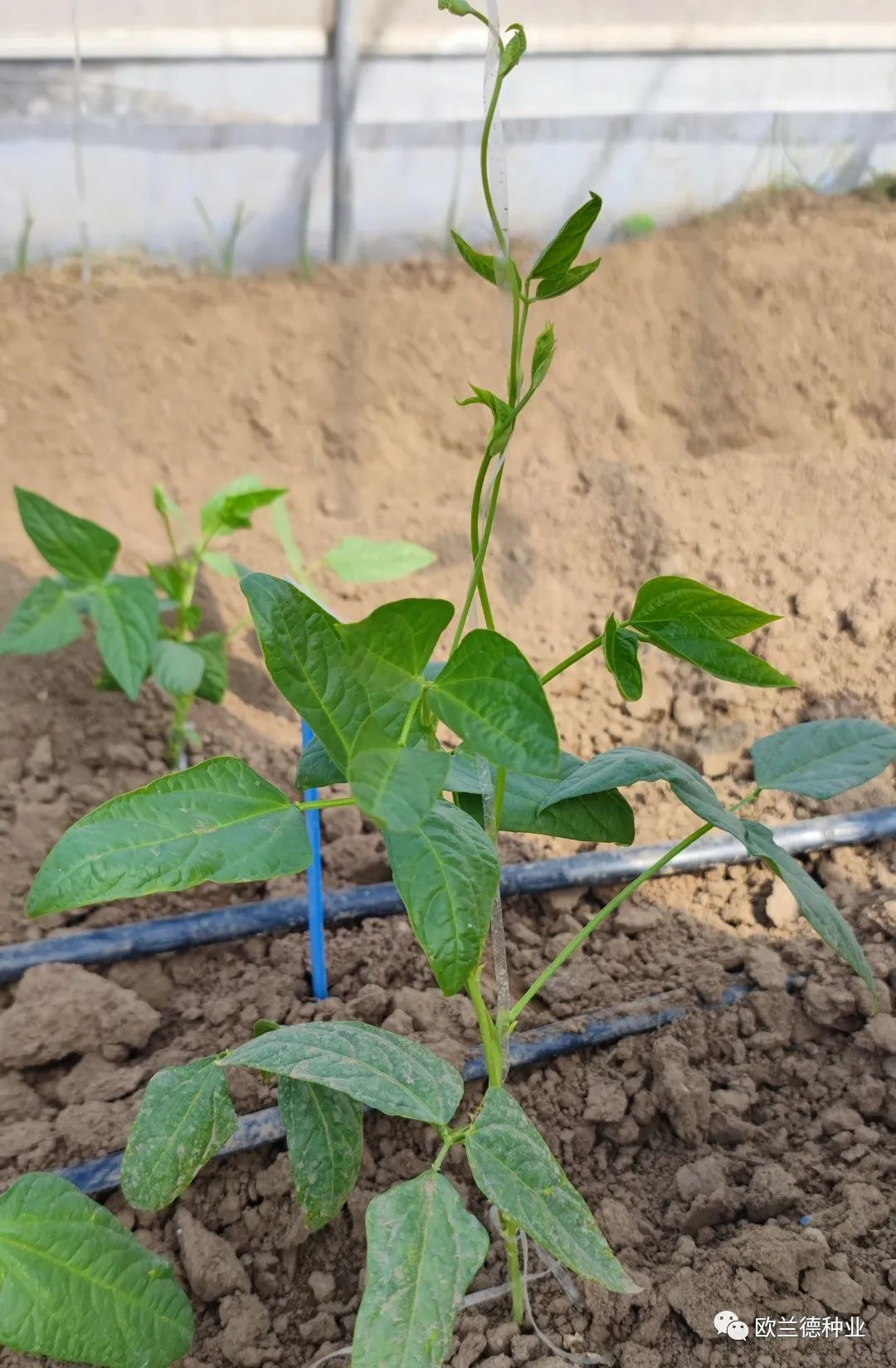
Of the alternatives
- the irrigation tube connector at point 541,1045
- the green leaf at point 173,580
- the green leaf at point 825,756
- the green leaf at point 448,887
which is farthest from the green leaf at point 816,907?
the green leaf at point 173,580

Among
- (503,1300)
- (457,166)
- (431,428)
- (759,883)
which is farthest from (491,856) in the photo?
(457,166)

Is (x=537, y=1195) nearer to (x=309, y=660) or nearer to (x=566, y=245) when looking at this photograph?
(x=309, y=660)

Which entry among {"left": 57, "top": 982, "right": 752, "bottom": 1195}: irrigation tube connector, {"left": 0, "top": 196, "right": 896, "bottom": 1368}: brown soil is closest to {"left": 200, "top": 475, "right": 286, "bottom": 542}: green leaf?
{"left": 0, "top": 196, "right": 896, "bottom": 1368}: brown soil

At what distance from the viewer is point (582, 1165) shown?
1068 mm

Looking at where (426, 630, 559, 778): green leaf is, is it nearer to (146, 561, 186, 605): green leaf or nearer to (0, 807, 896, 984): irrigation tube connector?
(0, 807, 896, 984): irrigation tube connector

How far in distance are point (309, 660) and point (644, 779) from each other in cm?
25

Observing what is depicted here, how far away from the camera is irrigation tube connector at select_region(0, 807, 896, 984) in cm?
134

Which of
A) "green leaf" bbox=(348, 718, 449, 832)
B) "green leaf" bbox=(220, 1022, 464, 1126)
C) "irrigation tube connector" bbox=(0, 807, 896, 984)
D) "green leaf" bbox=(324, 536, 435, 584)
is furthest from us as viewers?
"green leaf" bbox=(324, 536, 435, 584)

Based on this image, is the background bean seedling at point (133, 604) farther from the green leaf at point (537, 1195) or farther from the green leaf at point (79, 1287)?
the green leaf at point (537, 1195)

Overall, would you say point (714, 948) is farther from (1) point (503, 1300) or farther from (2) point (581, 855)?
(1) point (503, 1300)

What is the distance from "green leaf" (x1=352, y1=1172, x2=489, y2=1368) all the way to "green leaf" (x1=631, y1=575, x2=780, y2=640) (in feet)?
1.27

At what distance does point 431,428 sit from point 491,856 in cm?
219

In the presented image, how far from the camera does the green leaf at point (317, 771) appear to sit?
31.2 inches
